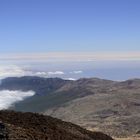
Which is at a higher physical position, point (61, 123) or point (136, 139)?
point (61, 123)

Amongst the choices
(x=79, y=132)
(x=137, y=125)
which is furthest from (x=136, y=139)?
(x=137, y=125)

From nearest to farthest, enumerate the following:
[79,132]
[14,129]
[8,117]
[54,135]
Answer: [14,129]
[54,135]
[8,117]
[79,132]

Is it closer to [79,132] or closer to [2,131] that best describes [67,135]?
[79,132]

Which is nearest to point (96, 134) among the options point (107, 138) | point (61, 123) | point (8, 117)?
point (107, 138)

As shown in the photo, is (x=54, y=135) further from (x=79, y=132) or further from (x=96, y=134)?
(x=96, y=134)

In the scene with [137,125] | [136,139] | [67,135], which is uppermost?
[67,135]

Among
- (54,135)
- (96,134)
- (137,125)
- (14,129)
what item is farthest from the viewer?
(137,125)

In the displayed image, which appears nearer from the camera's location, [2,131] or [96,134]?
[2,131]
